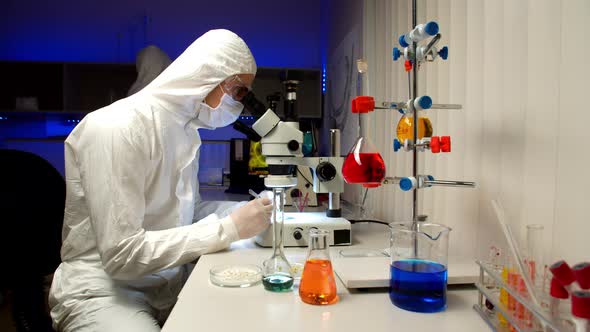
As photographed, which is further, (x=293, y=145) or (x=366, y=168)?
(x=293, y=145)

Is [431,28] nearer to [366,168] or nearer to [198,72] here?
[366,168]

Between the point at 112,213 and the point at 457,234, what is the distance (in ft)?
3.20

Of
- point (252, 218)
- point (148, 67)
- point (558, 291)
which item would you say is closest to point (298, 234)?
point (252, 218)

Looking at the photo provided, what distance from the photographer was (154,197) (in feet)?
4.39

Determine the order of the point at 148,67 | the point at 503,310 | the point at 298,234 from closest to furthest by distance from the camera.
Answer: the point at 503,310, the point at 298,234, the point at 148,67

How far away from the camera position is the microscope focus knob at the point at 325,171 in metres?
1.35

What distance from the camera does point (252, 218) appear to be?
1.24 meters

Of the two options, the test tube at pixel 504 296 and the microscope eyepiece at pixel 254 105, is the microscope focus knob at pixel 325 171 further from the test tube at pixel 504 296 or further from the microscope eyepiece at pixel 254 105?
the test tube at pixel 504 296

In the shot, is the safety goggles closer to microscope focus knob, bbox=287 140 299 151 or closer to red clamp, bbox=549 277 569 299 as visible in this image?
microscope focus knob, bbox=287 140 299 151

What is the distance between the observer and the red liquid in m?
0.94

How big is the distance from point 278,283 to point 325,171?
54 centimetres

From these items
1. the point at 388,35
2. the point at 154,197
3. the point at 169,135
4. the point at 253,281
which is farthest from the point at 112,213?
the point at 388,35

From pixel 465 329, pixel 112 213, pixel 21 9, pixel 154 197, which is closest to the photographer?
pixel 465 329

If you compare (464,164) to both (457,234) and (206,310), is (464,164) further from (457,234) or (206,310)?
Answer: (206,310)
